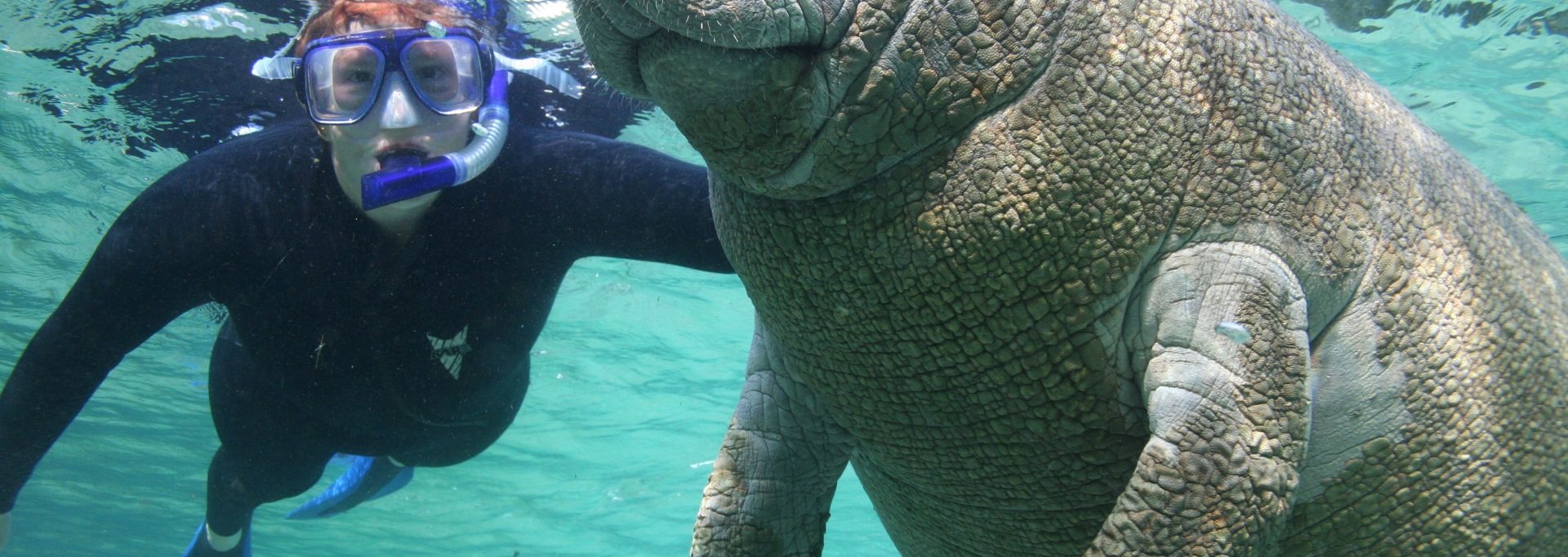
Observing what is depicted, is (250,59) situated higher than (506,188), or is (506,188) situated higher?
(506,188)

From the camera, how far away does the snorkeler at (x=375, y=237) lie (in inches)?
185

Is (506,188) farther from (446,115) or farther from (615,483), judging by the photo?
(615,483)

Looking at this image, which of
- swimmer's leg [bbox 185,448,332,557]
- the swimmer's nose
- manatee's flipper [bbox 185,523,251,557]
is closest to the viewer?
the swimmer's nose

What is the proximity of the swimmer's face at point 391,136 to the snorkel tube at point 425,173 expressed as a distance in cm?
10

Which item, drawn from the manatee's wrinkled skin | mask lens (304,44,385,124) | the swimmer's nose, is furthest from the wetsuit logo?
the manatee's wrinkled skin

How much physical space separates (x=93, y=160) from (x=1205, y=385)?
12.4 metres

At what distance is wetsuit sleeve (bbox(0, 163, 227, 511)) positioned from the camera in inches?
182

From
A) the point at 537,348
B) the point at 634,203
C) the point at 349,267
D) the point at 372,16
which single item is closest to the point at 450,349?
the point at 349,267

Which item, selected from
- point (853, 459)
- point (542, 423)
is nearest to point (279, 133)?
point (853, 459)

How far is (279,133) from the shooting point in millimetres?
5406

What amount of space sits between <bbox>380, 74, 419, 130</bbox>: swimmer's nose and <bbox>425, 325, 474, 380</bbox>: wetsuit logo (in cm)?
118

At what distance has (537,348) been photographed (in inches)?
644

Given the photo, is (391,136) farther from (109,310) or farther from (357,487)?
(357,487)

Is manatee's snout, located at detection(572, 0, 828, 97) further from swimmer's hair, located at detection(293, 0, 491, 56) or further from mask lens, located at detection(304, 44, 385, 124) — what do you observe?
swimmer's hair, located at detection(293, 0, 491, 56)
